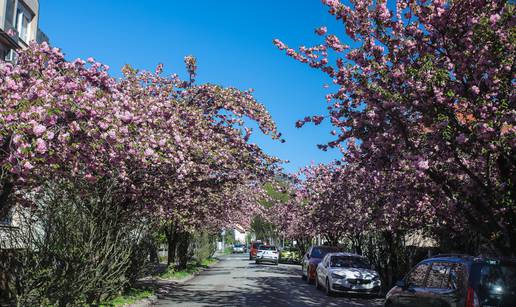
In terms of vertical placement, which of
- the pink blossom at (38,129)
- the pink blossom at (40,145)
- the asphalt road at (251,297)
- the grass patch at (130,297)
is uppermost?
the pink blossom at (38,129)

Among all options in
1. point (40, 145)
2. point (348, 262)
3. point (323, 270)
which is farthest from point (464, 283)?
point (323, 270)

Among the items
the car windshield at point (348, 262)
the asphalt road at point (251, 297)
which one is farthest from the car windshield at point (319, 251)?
the car windshield at point (348, 262)

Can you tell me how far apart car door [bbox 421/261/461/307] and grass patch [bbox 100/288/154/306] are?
7.37 metres

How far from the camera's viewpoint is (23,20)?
2545 cm

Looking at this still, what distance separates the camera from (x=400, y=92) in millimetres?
10523

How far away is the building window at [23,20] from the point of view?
81.6 feet

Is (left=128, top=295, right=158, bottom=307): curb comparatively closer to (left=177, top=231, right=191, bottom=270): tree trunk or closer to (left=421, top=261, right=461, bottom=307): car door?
(left=421, top=261, right=461, bottom=307): car door

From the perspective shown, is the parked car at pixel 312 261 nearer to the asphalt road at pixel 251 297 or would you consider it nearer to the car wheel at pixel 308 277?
the car wheel at pixel 308 277

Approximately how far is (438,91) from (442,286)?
146 inches

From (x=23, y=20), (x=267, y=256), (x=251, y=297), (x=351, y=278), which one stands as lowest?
(x=251, y=297)

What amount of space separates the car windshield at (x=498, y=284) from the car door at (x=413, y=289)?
158cm

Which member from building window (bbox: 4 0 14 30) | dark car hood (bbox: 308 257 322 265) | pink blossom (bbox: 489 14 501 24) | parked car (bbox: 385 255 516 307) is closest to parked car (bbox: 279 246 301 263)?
dark car hood (bbox: 308 257 322 265)

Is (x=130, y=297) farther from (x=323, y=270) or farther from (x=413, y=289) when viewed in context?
(x=413, y=289)

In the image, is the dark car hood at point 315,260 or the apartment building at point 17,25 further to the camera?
the dark car hood at point 315,260
